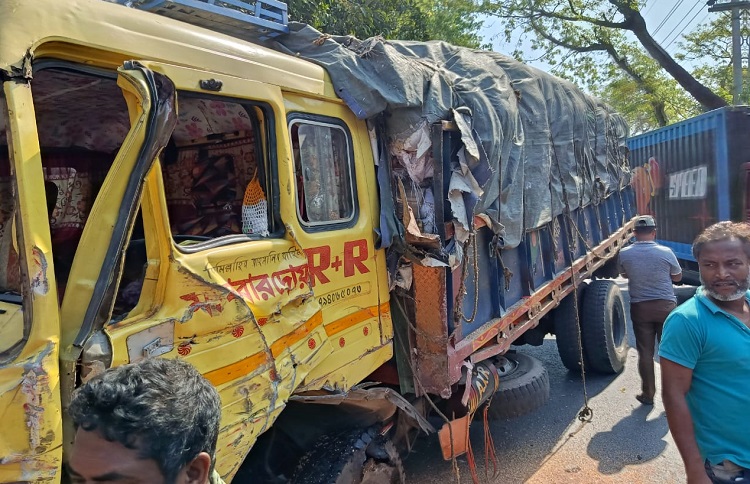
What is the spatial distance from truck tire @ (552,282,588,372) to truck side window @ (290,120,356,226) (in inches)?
146

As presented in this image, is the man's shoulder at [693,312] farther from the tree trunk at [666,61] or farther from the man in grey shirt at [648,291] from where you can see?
the tree trunk at [666,61]

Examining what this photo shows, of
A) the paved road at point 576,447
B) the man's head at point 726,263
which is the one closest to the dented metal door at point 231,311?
the man's head at point 726,263

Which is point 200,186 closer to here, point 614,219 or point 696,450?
point 696,450

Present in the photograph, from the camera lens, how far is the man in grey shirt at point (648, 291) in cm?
529

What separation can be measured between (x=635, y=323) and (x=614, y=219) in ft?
7.16

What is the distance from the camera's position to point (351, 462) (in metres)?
2.69

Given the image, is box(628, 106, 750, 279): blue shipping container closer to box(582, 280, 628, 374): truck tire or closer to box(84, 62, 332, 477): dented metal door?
box(582, 280, 628, 374): truck tire

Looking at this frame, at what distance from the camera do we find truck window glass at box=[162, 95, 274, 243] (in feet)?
9.65

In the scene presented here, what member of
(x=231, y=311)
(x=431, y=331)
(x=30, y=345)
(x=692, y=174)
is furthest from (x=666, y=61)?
(x=30, y=345)

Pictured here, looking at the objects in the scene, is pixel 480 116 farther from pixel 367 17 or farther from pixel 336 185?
pixel 367 17

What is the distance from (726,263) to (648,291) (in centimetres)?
327

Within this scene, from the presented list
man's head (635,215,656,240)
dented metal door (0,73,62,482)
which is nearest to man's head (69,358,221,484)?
dented metal door (0,73,62,482)

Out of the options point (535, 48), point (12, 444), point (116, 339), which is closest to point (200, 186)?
point (116, 339)

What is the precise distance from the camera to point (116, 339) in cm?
166
